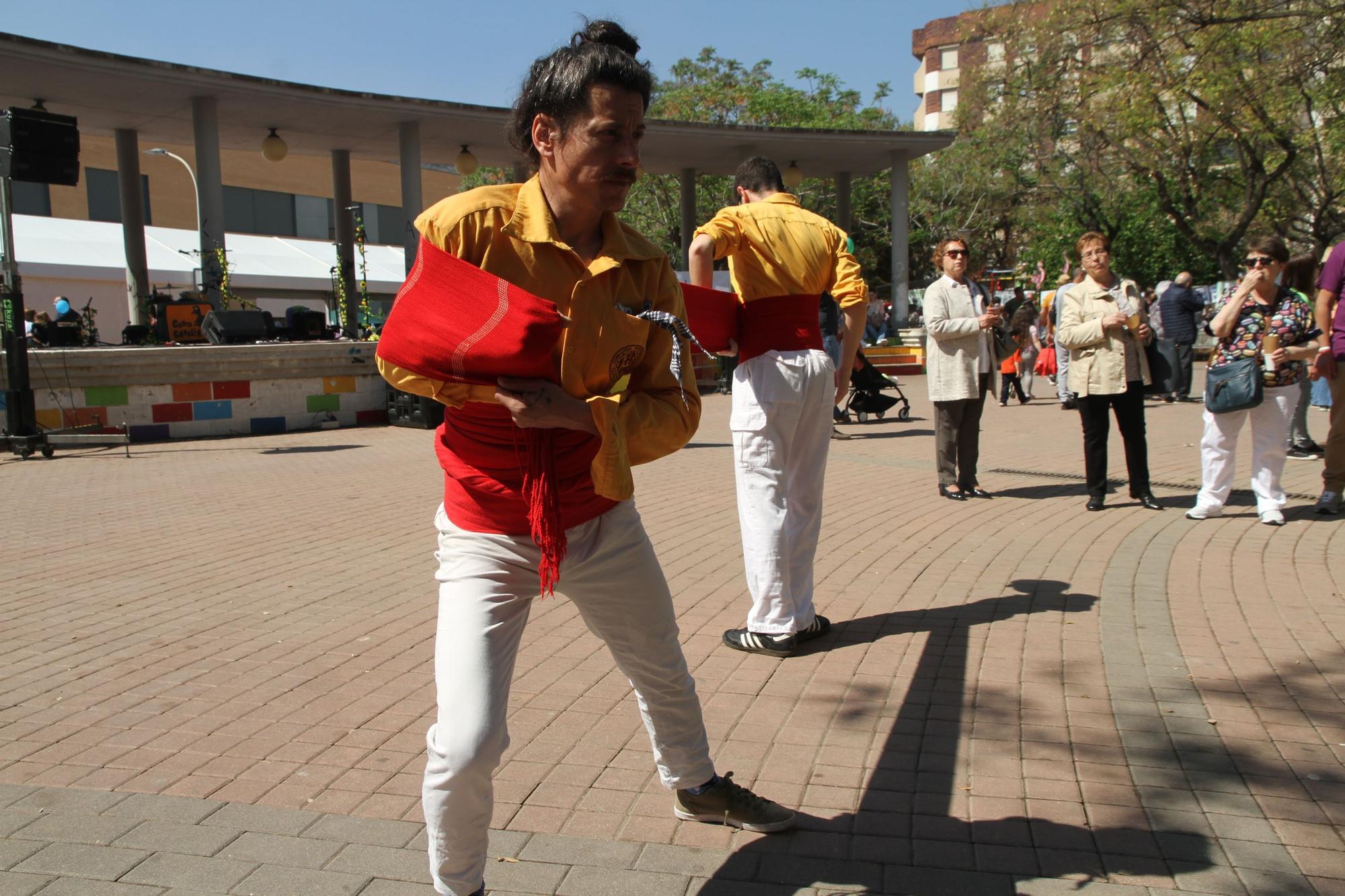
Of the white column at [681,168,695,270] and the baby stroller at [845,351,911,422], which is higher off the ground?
the white column at [681,168,695,270]

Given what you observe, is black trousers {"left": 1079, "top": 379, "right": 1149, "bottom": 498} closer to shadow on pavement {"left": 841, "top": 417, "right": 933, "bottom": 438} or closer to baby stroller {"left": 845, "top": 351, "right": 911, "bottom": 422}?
shadow on pavement {"left": 841, "top": 417, "right": 933, "bottom": 438}

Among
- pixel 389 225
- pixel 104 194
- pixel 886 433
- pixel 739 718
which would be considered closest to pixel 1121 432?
pixel 739 718

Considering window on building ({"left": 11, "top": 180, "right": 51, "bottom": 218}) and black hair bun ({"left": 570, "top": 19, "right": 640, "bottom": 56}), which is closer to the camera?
black hair bun ({"left": 570, "top": 19, "right": 640, "bottom": 56})

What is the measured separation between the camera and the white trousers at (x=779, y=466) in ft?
15.0

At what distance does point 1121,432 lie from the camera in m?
8.10

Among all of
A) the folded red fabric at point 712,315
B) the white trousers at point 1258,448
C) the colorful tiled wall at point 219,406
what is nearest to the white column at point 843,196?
the colorful tiled wall at point 219,406

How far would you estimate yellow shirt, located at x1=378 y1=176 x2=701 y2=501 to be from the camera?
231 centimetres

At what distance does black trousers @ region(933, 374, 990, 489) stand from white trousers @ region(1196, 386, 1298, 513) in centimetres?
169

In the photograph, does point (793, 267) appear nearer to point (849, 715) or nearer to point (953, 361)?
point (849, 715)

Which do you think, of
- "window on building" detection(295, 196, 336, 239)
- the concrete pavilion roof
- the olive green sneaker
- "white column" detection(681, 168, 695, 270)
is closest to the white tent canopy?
"window on building" detection(295, 196, 336, 239)

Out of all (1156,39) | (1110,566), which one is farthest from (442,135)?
(1110,566)

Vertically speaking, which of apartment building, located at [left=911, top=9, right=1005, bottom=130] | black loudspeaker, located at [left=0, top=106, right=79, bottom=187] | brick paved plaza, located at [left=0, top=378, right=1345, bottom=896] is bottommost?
brick paved plaza, located at [left=0, top=378, right=1345, bottom=896]

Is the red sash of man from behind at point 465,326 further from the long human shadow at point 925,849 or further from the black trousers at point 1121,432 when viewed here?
the black trousers at point 1121,432

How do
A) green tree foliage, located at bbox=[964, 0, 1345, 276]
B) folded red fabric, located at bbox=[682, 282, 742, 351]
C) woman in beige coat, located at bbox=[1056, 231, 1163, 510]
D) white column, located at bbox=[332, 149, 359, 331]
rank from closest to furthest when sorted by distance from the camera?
folded red fabric, located at bbox=[682, 282, 742, 351], woman in beige coat, located at bbox=[1056, 231, 1163, 510], green tree foliage, located at bbox=[964, 0, 1345, 276], white column, located at bbox=[332, 149, 359, 331]
